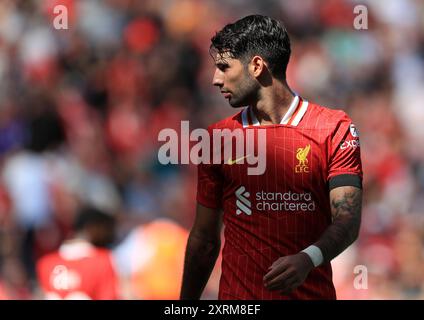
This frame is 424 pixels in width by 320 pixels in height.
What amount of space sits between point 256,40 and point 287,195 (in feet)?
1.96

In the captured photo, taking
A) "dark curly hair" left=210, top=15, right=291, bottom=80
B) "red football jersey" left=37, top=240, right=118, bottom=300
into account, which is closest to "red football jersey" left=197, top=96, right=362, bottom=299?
"dark curly hair" left=210, top=15, right=291, bottom=80

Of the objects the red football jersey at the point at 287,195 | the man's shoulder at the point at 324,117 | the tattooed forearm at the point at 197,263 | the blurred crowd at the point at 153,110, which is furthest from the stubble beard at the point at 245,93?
the blurred crowd at the point at 153,110

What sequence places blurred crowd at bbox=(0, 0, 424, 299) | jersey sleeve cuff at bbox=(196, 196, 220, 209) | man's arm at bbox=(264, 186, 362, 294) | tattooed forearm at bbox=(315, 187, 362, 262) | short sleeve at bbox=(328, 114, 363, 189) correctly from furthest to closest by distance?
1. blurred crowd at bbox=(0, 0, 424, 299)
2. jersey sleeve cuff at bbox=(196, 196, 220, 209)
3. short sleeve at bbox=(328, 114, 363, 189)
4. tattooed forearm at bbox=(315, 187, 362, 262)
5. man's arm at bbox=(264, 186, 362, 294)

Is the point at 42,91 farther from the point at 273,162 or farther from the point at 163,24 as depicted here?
the point at 273,162

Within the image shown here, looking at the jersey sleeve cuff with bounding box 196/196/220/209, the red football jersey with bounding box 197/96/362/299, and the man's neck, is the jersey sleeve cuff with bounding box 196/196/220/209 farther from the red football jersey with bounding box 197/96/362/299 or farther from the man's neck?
the man's neck

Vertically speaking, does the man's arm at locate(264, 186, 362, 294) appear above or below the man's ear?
below

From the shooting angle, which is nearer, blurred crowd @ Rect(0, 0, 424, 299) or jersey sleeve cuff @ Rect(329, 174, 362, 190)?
jersey sleeve cuff @ Rect(329, 174, 362, 190)

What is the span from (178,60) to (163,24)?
565 millimetres

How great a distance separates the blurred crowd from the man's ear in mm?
3172

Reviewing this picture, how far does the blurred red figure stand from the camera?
537 centimetres

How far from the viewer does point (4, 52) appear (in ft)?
30.4

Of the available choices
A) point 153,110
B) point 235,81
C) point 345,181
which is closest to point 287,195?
point 345,181

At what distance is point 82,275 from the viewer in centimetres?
540
